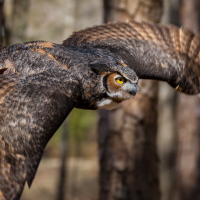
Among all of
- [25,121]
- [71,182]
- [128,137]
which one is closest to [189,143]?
[128,137]

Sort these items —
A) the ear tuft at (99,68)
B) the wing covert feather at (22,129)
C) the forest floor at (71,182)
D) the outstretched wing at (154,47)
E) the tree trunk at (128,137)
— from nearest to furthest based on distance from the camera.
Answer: the wing covert feather at (22,129), the ear tuft at (99,68), the outstretched wing at (154,47), the tree trunk at (128,137), the forest floor at (71,182)

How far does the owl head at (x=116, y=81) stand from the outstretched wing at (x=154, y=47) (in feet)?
1.91

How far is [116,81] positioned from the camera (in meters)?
3.78

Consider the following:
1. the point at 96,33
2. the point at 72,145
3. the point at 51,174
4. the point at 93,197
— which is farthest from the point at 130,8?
the point at 72,145

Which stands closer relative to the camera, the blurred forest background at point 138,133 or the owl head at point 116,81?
the owl head at point 116,81

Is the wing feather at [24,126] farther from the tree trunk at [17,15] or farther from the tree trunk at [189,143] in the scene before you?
the tree trunk at [189,143]

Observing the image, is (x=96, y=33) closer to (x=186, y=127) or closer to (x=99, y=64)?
(x=99, y=64)

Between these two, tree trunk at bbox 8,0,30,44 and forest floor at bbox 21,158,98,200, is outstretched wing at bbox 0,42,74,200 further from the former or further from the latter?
forest floor at bbox 21,158,98,200

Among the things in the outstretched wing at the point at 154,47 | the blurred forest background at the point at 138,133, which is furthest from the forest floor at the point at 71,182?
the outstretched wing at the point at 154,47

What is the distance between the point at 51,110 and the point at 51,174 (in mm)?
12648

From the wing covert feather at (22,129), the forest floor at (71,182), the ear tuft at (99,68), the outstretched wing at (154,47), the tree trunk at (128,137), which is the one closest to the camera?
the wing covert feather at (22,129)

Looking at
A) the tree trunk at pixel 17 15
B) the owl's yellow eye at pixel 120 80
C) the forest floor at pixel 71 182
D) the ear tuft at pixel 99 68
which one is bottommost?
the forest floor at pixel 71 182

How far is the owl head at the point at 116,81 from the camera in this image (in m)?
3.72

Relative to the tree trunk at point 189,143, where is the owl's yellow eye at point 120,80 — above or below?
above
